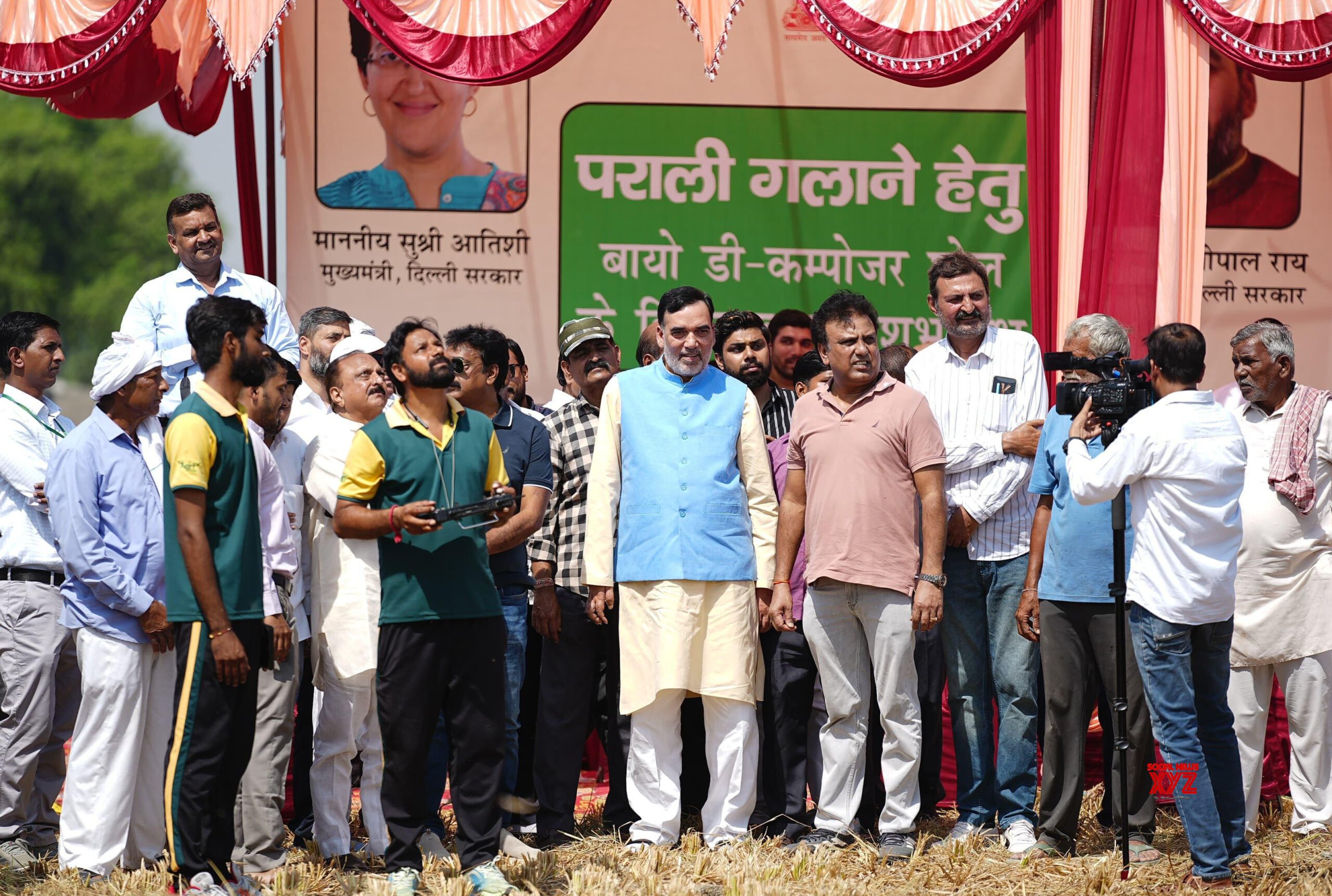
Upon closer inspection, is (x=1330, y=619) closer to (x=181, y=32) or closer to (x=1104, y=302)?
(x=1104, y=302)

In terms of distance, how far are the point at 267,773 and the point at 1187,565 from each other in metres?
2.93

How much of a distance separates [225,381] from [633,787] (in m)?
1.93

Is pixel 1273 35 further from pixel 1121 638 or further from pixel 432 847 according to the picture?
pixel 432 847

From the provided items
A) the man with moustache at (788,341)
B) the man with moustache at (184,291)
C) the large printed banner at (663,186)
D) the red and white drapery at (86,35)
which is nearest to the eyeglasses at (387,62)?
the large printed banner at (663,186)

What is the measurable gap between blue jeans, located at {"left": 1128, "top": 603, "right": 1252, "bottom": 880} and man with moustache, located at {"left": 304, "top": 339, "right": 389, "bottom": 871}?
2.47 meters

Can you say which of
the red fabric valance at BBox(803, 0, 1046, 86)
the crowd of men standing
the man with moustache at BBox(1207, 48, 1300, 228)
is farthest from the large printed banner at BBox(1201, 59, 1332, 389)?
the crowd of men standing

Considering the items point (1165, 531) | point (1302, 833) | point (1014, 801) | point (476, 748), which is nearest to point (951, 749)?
point (1014, 801)

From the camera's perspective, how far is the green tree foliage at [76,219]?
113ft

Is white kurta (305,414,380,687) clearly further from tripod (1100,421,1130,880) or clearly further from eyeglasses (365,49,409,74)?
eyeglasses (365,49,409,74)

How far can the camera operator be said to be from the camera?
427cm

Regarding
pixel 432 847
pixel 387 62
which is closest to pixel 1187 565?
pixel 432 847

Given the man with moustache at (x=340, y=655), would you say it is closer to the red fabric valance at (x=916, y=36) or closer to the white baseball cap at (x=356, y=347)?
the white baseball cap at (x=356, y=347)

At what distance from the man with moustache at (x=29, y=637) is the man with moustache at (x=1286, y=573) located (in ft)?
13.8

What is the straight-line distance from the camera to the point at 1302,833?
16.6 feet
